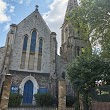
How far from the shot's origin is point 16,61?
22875mm

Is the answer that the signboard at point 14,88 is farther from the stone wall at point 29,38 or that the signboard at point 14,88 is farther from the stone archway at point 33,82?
the stone wall at point 29,38

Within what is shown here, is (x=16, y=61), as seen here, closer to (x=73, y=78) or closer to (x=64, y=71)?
(x=64, y=71)

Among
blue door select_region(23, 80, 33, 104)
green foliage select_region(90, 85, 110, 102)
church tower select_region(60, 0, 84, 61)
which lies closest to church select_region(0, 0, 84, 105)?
blue door select_region(23, 80, 33, 104)

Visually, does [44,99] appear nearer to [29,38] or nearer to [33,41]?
[33,41]

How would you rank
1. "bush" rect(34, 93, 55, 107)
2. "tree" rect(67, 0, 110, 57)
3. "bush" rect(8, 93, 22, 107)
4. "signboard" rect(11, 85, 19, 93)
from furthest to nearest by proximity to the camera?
"signboard" rect(11, 85, 19, 93) < "bush" rect(34, 93, 55, 107) < "bush" rect(8, 93, 22, 107) < "tree" rect(67, 0, 110, 57)

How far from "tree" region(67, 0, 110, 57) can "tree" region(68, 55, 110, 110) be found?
1903 mm

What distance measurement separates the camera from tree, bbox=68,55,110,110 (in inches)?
588

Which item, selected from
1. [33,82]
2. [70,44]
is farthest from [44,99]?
[70,44]

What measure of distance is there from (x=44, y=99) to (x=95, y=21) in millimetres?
11253

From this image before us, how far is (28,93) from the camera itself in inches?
862

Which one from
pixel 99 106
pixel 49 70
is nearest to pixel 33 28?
pixel 49 70

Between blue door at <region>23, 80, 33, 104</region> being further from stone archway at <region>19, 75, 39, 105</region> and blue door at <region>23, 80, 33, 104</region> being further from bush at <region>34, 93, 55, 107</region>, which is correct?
bush at <region>34, 93, 55, 107</region>

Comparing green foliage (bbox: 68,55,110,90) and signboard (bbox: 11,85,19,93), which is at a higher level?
green foliage (bbox: 68,55,110,90)

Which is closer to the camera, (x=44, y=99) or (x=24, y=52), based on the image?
(x=44, y=99)
